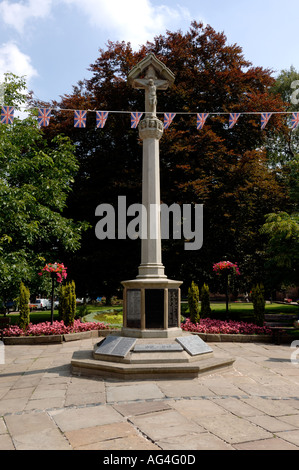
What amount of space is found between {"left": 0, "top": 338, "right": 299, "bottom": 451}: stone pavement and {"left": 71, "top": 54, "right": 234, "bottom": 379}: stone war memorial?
297 mm

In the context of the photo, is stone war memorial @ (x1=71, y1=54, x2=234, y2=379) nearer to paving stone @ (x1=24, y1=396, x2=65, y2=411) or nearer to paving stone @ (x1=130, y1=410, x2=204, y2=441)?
A: paving stone @ (x1=24, y1=396, x2=65, y2=411)

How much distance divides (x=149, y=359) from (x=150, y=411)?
264 centimetres

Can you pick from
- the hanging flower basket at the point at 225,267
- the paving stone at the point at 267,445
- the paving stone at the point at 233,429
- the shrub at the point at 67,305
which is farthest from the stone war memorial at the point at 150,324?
the hanging flower basket at the point at 225,267

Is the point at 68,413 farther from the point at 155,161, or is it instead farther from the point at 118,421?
the point at 155,161

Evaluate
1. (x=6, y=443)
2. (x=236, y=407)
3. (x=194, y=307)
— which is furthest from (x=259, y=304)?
(x=6, y=443)

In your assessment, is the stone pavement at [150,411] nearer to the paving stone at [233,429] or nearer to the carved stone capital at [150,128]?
the paving stone at [233,429]

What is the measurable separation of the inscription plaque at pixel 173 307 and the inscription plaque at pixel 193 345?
715 mm

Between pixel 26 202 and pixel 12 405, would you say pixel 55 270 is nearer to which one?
pixel 26 202

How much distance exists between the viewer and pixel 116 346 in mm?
8734

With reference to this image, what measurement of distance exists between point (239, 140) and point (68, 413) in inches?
759

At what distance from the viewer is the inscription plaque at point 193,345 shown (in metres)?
8.64

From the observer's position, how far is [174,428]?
15.7ft

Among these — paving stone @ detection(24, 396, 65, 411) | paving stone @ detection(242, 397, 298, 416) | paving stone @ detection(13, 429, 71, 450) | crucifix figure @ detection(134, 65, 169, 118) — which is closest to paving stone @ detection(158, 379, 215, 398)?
paving stone @ detection(242, 397, 298, 416)

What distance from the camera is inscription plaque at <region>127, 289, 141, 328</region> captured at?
9.58 meters
